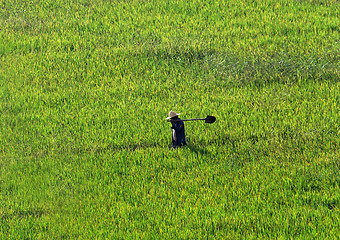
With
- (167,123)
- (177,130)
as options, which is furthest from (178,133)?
(167,123)

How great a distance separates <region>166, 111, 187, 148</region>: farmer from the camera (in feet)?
30.8

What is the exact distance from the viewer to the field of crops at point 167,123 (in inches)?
294

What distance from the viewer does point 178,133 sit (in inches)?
375

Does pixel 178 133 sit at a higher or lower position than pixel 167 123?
higher

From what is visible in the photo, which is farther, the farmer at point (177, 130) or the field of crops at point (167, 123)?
the farmer at point (177, 130)

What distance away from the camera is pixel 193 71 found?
13.7 meters

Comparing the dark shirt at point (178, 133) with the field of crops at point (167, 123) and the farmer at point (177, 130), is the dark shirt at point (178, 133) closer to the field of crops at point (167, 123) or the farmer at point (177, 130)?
the farmer at point (177, 130)

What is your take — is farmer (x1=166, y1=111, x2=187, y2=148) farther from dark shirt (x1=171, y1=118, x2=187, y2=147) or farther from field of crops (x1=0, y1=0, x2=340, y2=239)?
field of crops (x1=0, y1=0, x2=340, y2=239)

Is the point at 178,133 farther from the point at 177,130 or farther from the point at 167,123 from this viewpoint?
the point at 167,123

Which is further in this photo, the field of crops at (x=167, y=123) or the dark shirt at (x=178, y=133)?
the dark shirt at (x=178, y=133)

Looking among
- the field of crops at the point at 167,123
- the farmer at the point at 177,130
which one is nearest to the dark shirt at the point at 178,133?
the farmer at the point at 177,130

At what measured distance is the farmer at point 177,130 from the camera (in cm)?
938

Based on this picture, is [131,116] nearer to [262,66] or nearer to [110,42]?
[262,66]

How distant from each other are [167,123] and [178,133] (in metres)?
1.37
